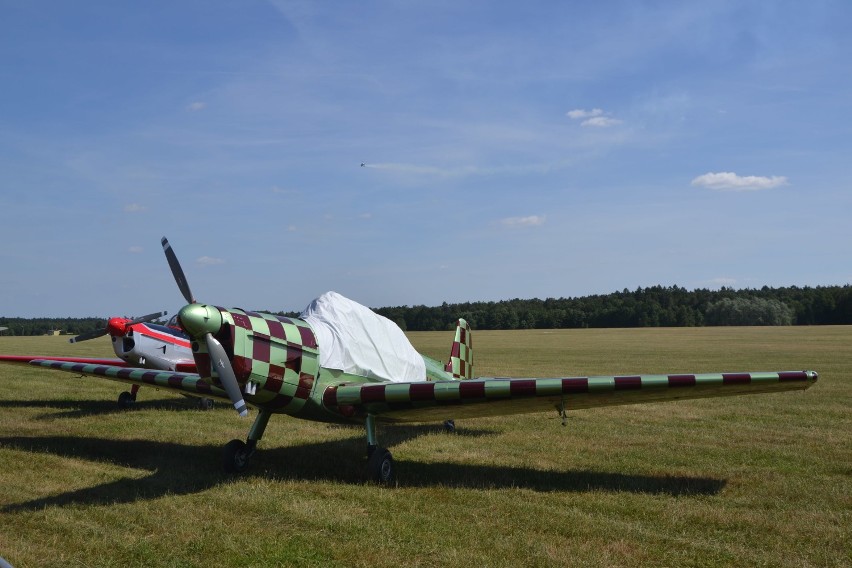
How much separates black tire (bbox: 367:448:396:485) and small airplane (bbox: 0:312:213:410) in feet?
25.2

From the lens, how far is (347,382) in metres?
8.66

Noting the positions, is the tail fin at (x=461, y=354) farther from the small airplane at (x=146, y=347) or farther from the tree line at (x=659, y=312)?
the tree line at (x=659, y=312)

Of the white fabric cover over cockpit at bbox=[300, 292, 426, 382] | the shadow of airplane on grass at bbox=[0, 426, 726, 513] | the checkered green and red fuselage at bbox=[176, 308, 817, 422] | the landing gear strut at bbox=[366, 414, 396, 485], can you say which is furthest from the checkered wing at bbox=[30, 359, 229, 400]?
the landing gear strut at bbox=[366, 414, 396, 485]

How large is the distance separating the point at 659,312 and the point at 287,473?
91.6 meters

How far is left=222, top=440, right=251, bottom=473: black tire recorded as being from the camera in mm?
8250

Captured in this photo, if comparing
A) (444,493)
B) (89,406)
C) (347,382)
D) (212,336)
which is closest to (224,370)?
(212,336)

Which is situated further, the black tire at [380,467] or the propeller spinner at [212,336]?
the black tire at [380,467]

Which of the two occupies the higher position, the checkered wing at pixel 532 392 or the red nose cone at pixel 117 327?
the red nose cone at pixel 117 327

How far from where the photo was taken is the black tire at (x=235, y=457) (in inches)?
325

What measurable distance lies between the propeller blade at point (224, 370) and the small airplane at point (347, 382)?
0.01 m

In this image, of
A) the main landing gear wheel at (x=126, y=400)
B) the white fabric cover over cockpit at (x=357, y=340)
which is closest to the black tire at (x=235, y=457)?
the white fabric cover over cockpit at (x=357, y=340)

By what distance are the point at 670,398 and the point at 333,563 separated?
4501 millimetres

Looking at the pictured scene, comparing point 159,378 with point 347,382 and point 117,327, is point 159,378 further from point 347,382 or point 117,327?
point 117,327

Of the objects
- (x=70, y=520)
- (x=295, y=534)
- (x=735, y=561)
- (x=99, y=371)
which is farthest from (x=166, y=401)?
(x=735, y=561)
